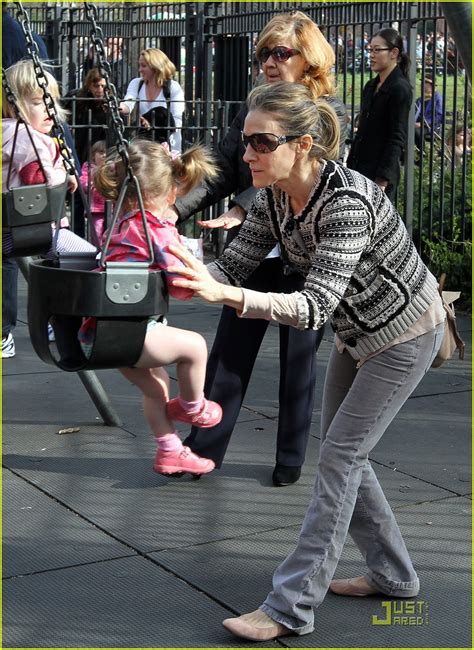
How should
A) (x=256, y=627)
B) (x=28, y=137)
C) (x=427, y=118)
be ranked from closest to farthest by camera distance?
(x=256, y=627)
(x=28, y=137)
(x=427, y=118)

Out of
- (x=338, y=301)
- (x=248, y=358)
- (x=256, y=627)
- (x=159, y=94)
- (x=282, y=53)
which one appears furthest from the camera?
(x=159, y=94)

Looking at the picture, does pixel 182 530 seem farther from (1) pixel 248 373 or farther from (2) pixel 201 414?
(1) pixel 248 373

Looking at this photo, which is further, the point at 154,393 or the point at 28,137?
the point at 28,137

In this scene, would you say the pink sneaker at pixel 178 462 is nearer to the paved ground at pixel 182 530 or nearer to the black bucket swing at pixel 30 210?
the paved ground at pixel 182 530

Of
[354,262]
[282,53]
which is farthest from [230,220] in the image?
[354,262]

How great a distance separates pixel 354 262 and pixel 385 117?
5.44m

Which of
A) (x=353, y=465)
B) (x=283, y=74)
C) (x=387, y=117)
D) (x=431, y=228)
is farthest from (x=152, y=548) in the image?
(x=431, y=228)

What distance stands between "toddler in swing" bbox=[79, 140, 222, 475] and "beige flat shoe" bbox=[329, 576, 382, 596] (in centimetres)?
107

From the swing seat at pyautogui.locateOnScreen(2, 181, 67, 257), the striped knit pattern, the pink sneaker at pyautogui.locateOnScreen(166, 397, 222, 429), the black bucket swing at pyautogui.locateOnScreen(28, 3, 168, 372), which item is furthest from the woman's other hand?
the black bucket swing at pyautogui.locateOnScreen(28, 3, 168, 372)

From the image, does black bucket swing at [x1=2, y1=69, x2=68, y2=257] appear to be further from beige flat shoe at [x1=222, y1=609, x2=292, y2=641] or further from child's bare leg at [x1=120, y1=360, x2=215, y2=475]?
beige flat shoe at [x1=222, y1=609, x2=292, y2=641]

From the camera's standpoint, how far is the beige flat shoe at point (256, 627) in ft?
10.9

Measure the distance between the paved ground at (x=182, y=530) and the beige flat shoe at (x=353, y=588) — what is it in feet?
0.09

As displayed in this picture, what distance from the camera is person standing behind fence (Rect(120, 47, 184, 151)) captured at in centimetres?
1079

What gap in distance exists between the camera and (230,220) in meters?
4.55
